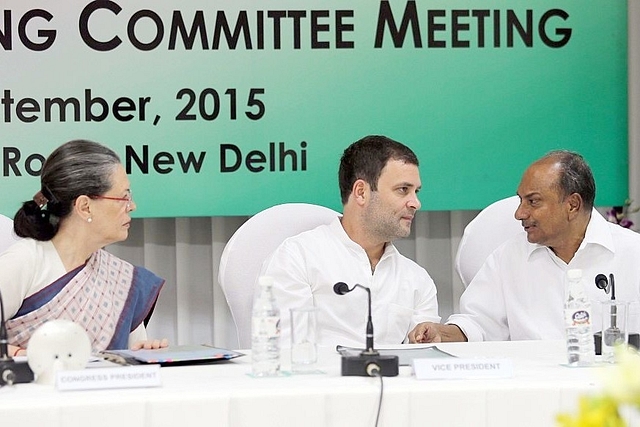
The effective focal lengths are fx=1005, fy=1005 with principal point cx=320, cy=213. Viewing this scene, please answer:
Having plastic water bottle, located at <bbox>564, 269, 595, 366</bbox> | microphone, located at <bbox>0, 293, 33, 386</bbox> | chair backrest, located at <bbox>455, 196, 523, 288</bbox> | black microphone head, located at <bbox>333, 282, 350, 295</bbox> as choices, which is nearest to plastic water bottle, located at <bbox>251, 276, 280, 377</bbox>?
black microphone head, located at <bbox>333, 282, 350, 295</bbox>

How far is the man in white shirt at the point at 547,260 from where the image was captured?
2785 mm

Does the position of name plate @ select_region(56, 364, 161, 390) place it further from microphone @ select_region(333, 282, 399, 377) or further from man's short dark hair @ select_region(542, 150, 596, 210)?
man's short dark hair @ select_region(542, 150, 596, 210)

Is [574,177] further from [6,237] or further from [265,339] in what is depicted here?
[6,237]

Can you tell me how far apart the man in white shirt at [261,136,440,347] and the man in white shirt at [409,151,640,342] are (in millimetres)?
165

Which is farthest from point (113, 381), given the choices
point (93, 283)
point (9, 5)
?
point (9, 5)

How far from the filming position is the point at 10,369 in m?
1.72

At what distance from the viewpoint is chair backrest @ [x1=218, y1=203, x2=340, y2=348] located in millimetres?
2898

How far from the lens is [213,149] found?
364 centimetres

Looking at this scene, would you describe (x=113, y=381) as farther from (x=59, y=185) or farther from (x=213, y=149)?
(x=213, y=149)

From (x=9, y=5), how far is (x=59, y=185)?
1.32 m

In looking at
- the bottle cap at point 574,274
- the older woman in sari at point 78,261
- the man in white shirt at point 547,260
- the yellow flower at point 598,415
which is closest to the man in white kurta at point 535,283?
the man in white shirt at point 547,260

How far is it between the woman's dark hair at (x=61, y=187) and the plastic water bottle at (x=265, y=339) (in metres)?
0.88

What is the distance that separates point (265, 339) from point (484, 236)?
147 cm

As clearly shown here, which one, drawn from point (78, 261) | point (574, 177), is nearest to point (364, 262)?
point (574, 177)
